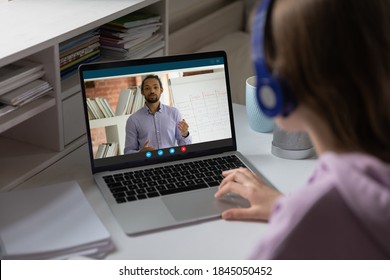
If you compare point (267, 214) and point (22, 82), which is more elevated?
point (22, 82)

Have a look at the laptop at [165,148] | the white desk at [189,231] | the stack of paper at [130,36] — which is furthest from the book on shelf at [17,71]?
the stack of paper at [130,36]

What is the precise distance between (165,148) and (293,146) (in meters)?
0.31

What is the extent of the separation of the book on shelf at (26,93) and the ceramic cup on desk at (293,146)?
55cm

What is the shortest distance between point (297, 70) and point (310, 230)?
23 centimetres

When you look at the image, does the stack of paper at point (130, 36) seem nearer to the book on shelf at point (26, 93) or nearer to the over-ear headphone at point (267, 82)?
the book on shelf at point (26, 93)

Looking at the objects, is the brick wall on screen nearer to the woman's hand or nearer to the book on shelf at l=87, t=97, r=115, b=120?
the book on shelf at l=87, t=97, r=115, b=120

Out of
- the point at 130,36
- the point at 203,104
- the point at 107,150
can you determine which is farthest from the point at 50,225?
the point at 130,36

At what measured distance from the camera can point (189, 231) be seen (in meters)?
1.19

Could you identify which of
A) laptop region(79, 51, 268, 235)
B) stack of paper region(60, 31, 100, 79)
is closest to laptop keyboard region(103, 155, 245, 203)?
laptop region(79, 51, 268, 235)
